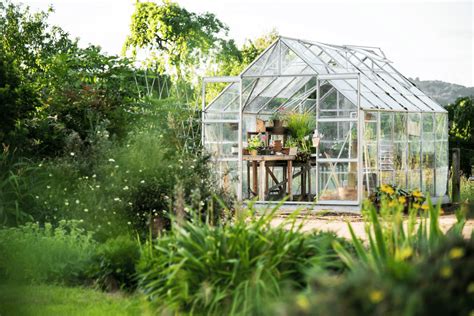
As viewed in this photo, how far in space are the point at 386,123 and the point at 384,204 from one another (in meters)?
10.8

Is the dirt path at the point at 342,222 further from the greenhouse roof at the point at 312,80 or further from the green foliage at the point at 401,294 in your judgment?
the green foliage at the point at 401,294

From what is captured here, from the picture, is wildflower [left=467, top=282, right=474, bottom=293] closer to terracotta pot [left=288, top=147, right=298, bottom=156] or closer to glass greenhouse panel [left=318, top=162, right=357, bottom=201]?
glass greenhouse panel [left=318, top=162, right=357, bottom=201]

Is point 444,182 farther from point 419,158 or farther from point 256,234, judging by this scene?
point 256,234

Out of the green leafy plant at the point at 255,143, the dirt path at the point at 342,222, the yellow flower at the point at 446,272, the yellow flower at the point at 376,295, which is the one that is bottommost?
the dirt path at the point at 342,222

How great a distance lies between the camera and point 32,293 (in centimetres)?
757

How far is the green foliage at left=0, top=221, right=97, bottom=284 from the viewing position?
8055mm

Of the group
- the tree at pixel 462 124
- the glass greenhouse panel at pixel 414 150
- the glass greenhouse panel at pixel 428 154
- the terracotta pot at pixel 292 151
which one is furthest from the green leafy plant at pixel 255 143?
the tree at pixel 462 124

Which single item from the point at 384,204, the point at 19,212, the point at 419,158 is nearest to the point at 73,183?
the point at 19,212

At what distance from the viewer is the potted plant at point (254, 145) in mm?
17000

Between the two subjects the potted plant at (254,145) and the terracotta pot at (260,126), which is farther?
the terracotta pot at (260,126)

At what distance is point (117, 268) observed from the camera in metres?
7.72

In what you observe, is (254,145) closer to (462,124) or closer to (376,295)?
(462,124)

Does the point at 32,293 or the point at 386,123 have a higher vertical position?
the point at 386,123

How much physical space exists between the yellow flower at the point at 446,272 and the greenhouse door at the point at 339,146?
476 inches
